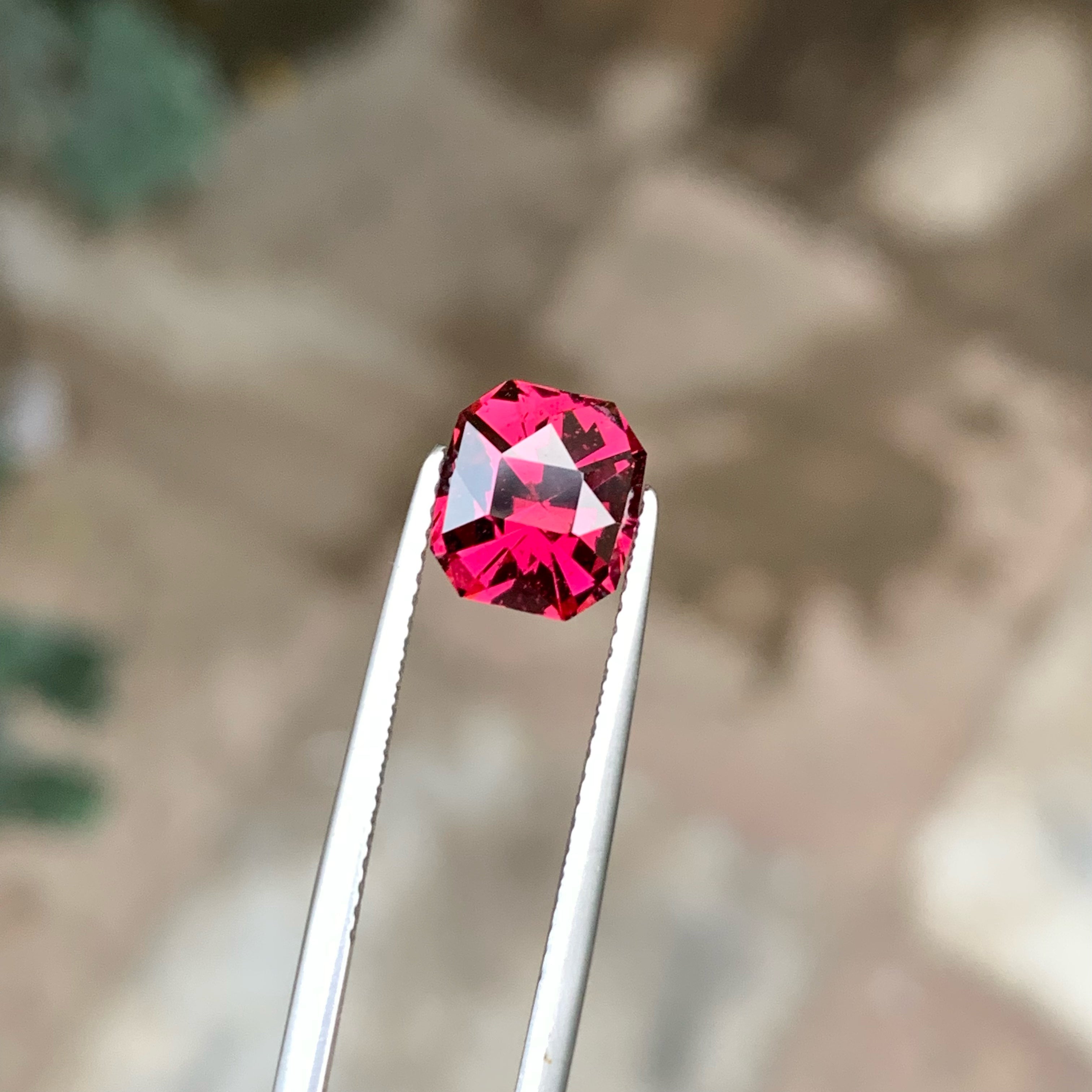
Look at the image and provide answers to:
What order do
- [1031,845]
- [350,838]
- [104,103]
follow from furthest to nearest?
[104,103], [1031,845], [350,838]

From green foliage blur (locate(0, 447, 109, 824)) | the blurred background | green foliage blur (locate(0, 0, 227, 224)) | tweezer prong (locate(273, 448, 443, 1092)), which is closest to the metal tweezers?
tweezer prong (locate(273, 448, 443, 1092))

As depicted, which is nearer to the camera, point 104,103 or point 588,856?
point 588,856

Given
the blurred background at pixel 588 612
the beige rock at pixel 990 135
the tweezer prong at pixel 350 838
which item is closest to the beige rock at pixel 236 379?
the blurred background at pixel 588 612

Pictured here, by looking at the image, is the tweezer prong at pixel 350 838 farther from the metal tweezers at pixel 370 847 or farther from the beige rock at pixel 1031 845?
the beige rock at pixel 1031 845

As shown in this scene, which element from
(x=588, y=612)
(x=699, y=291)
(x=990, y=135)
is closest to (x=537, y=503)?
(x=588, y=612)

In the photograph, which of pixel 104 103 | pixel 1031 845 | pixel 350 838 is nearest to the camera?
pixel 350 838

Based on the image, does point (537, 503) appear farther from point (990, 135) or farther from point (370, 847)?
point (990, 135)

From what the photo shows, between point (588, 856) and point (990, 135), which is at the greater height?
point (990, 135)
